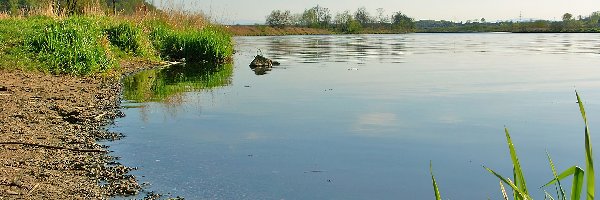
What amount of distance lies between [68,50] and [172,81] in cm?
254

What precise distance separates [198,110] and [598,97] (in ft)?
24.2

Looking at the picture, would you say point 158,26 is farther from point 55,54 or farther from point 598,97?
point 598,97

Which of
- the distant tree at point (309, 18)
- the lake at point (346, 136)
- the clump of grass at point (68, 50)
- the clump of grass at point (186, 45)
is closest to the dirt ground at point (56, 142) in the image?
the lake at point (346, 136)

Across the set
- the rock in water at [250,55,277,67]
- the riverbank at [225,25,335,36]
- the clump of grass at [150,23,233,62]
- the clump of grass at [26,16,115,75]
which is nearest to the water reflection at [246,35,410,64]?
the rock in water at [250,55,277,67]

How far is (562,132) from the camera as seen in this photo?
8047 mm

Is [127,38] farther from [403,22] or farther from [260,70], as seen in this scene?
[403,22]

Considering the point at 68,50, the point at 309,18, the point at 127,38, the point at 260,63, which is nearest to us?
the point at 68,50

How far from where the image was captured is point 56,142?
275 inches

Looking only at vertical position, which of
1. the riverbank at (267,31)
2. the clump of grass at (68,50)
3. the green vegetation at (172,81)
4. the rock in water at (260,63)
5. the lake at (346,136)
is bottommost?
the lake at (346,136)

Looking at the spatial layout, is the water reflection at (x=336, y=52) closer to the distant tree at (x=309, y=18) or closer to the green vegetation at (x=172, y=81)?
the green vegetation at (x=172, y=81)

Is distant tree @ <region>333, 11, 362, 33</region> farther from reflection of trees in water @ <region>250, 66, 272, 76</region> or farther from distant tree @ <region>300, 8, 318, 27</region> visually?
reflection of trees in water @ <region>250, 66, 272, 76</region>

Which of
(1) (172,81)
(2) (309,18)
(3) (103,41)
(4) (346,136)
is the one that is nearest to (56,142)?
(4) (346,136)

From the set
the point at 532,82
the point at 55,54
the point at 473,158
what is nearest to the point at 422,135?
the point at 473,158

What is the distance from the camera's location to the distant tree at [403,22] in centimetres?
14662
